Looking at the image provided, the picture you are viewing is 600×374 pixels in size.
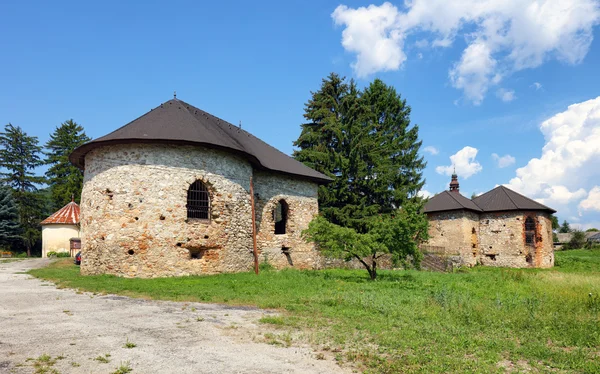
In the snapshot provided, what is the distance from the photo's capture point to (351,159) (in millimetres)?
27125

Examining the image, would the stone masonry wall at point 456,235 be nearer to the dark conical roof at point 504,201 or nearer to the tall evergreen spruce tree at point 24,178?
the dark conical roof at point 504,201

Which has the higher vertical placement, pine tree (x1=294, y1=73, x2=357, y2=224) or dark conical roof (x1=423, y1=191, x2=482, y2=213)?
pine tree (x1=294, y1=73, x2=357, y2=224)

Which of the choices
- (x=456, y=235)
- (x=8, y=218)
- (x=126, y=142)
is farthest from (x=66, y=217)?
(x=456, y=235)

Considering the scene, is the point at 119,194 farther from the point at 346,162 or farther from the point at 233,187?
the point at 346,162

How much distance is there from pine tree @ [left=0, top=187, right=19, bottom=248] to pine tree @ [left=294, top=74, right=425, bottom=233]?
28.6 meters

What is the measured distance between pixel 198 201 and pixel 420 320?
1031 cm

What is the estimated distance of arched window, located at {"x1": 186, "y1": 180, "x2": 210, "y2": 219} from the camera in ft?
50.8

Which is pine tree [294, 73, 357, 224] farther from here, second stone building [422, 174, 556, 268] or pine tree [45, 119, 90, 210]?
pine tree [45, 119, 90, 210]

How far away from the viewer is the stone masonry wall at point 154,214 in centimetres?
1414

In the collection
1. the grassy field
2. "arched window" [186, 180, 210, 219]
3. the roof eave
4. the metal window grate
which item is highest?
the roof eave

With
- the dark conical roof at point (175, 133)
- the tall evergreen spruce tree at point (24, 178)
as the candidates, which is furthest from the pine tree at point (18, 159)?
the dark conical roof at point (175, 133)

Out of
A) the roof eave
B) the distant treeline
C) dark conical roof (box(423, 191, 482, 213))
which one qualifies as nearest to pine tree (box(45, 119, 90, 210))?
the distant treeline

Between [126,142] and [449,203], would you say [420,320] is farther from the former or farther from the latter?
[449,203]

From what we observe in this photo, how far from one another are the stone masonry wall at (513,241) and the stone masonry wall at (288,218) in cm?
1633
